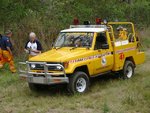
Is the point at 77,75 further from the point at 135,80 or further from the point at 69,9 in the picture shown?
the point at 69,9

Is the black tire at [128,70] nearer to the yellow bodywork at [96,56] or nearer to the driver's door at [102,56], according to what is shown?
the yellow bodywork at [96,56]

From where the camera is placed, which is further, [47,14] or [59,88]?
Answer: [47,14]

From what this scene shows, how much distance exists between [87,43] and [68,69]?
4.91ft

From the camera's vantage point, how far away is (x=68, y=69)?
10.7 meters

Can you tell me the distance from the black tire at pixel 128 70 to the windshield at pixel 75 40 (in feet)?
6.38

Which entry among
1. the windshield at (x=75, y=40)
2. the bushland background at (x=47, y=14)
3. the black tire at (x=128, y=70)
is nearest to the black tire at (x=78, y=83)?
the windshield at (x=75, y=40)

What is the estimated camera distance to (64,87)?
12031 millimetres

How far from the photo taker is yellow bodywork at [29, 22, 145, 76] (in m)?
10.9

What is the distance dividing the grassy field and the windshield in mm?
1319

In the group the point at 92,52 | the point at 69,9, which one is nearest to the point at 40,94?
the point at 92,52

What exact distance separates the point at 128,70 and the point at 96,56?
2216 millimetres

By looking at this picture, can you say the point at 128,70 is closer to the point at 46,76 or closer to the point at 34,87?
the point at 34,87

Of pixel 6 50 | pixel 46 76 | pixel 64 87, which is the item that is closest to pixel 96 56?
pixel 64 87

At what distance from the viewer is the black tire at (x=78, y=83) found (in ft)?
35.4
